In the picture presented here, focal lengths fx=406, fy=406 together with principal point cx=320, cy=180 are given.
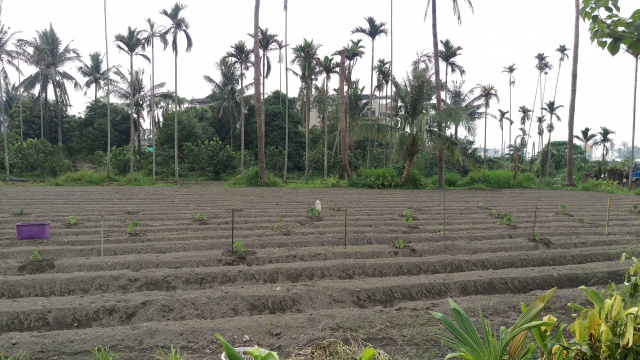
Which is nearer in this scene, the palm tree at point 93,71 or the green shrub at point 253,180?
the green shrub at point 253,180

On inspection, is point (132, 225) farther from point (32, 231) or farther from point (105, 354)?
point (105, 354)

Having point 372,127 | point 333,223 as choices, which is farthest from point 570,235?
point 372,127

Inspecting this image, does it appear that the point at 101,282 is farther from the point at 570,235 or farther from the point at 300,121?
the point at 300,121

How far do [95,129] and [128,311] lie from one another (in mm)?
35069

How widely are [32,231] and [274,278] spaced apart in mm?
5219

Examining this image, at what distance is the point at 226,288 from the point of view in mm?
5648

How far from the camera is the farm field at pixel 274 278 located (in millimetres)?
4258

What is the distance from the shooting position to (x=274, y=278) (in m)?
6.18

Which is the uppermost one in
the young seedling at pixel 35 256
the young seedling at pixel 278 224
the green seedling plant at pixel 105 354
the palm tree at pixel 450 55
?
the palm tree at pixel 450 55

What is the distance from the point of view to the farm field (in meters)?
4.26

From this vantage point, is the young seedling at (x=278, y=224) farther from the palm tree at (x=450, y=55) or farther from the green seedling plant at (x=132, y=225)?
the palm tree at (x=450, y=55)

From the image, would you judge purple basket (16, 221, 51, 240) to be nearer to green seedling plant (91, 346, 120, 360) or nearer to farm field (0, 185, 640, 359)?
farm field (0, 185, 640, 359)

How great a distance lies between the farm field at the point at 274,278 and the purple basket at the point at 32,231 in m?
0.13

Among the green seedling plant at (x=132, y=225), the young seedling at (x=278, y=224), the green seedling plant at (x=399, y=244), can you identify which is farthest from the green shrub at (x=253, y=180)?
the green seedling plant at (x=399, y=244)
